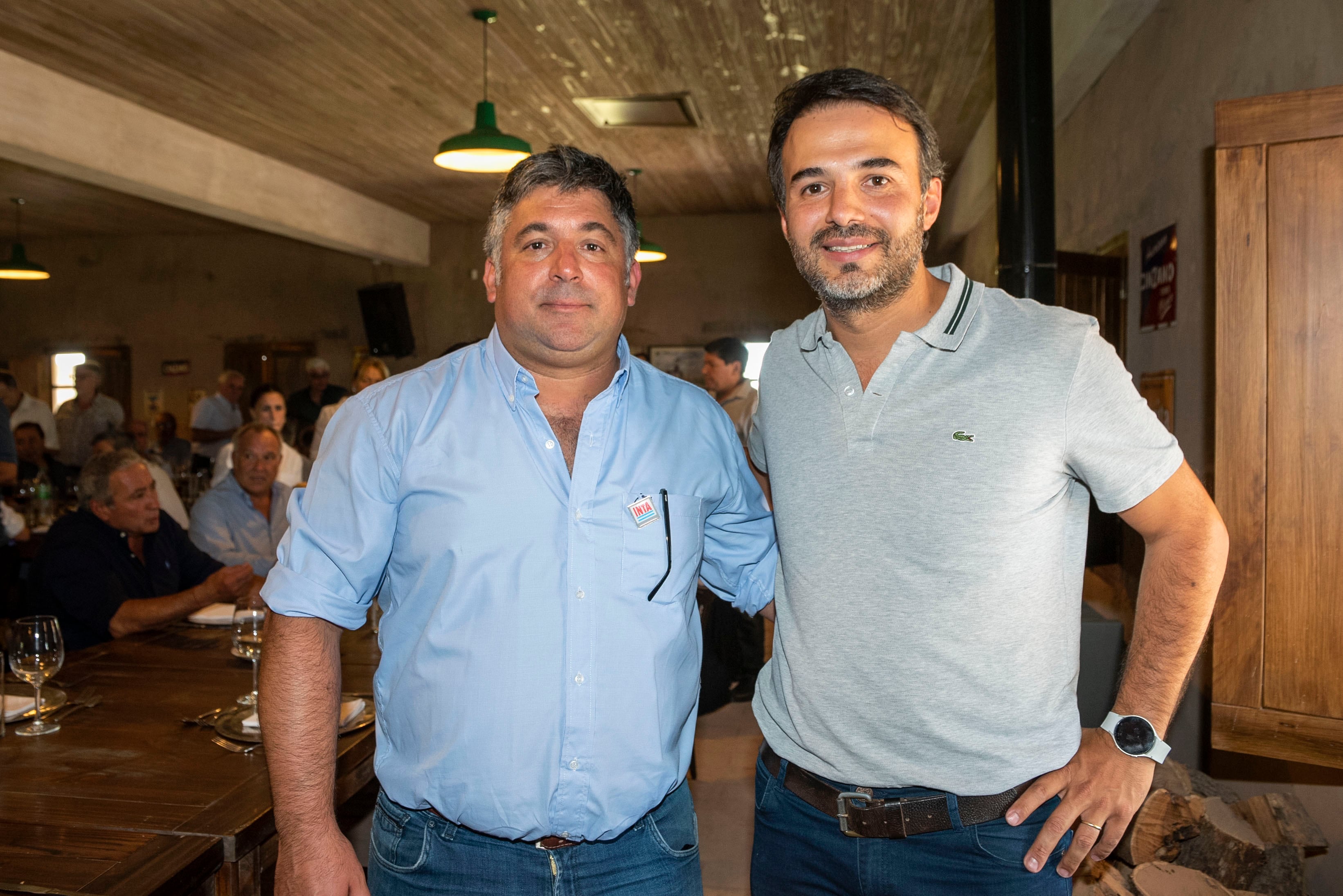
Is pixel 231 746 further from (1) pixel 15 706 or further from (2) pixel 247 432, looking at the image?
(2) pixel 247 432

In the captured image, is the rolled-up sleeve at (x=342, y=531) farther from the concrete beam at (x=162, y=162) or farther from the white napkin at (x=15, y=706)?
the concrete beam at (x=162, y=162)

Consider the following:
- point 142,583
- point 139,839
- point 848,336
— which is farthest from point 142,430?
point 848,336

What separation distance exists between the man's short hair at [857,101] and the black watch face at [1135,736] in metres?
0.88

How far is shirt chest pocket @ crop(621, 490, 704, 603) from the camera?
1565mm

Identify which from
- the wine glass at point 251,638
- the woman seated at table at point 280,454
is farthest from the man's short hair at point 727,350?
the wine glass at point 251,638

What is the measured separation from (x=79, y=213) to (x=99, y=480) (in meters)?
9.19

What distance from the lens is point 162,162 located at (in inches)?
279

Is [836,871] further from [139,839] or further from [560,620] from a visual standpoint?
[139,839]

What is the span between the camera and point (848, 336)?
62.7 inches

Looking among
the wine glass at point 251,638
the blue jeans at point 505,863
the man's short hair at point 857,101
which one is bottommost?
the blue jeans at point 505,863

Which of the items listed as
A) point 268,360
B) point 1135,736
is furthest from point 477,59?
point 268,360

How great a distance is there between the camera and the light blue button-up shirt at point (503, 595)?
149cm

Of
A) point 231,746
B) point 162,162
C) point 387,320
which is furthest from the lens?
point 387,320

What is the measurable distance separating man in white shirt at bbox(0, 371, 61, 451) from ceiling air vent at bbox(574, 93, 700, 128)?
14.9 ft
